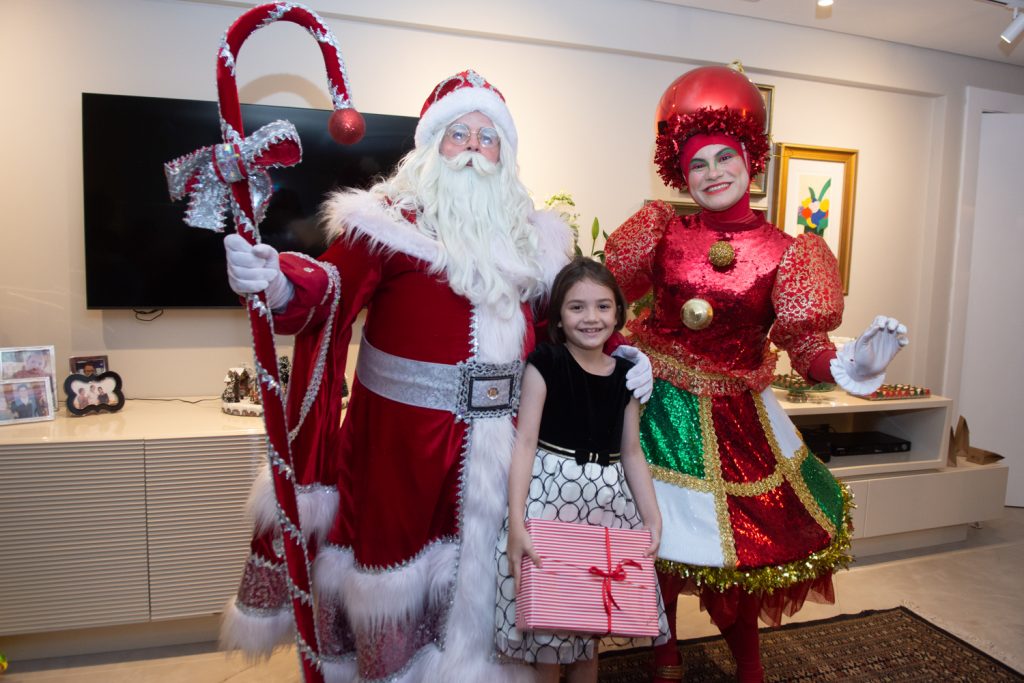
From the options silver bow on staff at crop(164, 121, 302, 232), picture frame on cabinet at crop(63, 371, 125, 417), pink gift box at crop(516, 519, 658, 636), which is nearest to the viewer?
silver bow on staff at crop(164, 121, 302, 232)

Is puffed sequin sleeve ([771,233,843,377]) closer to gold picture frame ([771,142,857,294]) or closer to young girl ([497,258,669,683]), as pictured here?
young girl ([497,258,669,683])

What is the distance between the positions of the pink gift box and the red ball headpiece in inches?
40.9

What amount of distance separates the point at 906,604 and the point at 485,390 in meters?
2.51

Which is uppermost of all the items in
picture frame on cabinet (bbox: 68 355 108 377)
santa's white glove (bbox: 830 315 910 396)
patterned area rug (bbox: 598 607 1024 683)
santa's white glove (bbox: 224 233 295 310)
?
santa's white glove (bbox: 224 233 295 310)

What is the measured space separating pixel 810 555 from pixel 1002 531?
3.10m

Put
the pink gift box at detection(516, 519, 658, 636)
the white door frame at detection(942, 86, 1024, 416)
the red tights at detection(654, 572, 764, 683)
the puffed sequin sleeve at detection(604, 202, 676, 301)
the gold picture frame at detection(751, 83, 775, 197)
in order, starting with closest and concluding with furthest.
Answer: the pink gift box at detection(516, 519, 658, 636), the red tights at detection(654, 572, 764, 683), the puffed sequin sleeve at detection(604, 202, 676, 301), the gold picture frame at detection(751, 83, 775, 197), the white door frame at detection(942, 86, 1024, 416)

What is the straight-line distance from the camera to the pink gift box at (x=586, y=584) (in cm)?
151

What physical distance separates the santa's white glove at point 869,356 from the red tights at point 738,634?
1.95 ft

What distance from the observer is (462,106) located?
180 cm

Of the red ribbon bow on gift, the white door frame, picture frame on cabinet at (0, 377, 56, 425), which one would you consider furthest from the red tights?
the white door frame

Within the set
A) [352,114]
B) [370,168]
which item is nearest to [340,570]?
[352,114]

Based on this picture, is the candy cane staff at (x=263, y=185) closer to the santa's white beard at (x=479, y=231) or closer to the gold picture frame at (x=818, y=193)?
the santa's white beard at (x=479, y=231)

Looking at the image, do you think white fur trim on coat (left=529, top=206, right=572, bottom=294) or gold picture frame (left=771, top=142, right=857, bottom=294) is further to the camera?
gold picture frame (left=771, top=142, right=857, bottom=294)

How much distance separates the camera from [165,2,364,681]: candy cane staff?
1.24 m
